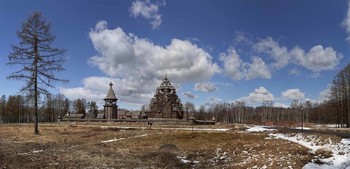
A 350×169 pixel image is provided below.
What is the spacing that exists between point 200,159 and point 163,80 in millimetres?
75150

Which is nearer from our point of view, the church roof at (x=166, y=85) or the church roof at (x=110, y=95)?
the church roof at (x=110, y=95)

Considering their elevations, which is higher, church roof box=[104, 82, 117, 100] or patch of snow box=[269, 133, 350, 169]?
church roof box=[104, 82, 117, 100]

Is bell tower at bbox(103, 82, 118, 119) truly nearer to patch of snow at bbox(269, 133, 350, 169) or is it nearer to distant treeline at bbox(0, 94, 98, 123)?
distant treeline at bbox(0, 94, 98, 123)

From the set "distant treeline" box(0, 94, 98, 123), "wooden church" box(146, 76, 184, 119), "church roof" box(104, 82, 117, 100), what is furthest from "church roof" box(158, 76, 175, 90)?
"distant treeline" box(0, 94, 98, 123)

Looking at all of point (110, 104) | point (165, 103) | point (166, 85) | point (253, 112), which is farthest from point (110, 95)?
point (253, 112)

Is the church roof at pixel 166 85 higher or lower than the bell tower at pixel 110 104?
higher

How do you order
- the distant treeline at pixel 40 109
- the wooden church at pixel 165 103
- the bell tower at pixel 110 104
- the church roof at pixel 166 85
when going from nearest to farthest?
1. the bell tower at pixel 110 104
2. the wooden church at pixel 165 103
3. the church roof at pixel 166 85
4. the distant treeline at pixel 40 109

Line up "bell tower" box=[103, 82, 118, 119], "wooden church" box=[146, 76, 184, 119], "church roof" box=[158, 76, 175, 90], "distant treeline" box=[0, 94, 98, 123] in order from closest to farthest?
"bell tower" box=[103, 82, 118, 119], "wooden church" box=[146, 76, 184, 119], "church roof" box=[158, 76, 175, 90], "distant treeline" box=[0, 94, 98, 123]

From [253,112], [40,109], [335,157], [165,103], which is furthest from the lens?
[253,112]

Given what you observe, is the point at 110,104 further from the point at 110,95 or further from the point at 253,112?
the point at 253,112

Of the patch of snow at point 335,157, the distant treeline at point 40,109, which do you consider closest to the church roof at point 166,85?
the distant treeline at point 40,109

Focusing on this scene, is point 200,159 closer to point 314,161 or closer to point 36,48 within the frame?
point 314,161

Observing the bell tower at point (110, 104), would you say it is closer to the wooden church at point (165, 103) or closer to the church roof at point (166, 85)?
the wooden church at point (165, 103)

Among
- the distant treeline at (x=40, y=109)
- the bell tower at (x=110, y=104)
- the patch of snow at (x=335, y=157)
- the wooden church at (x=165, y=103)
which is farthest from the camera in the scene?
the distant treeline at (x=40, y=109)
